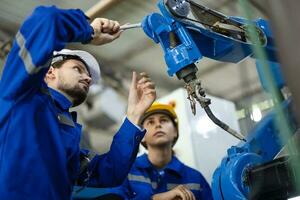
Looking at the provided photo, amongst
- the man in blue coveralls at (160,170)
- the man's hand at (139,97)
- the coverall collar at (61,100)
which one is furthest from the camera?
the man in blue coveralls at (160,170)

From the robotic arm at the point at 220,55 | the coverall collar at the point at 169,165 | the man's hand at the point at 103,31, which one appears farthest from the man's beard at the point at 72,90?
the coverall collar at the point at 169,165

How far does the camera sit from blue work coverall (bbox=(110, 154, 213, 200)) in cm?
204

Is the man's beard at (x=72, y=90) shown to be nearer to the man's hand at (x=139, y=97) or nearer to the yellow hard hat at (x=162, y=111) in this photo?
the man's hand at (x=139, y=97)

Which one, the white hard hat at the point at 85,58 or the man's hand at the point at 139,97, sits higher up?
the white hard hat at the point at 85,58

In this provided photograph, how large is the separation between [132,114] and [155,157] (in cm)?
84

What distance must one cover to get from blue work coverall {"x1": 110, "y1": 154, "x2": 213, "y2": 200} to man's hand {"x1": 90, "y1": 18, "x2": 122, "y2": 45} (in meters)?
0.93

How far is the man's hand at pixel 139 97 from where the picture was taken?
1532 mm

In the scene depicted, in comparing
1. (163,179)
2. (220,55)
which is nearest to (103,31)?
(220,55)

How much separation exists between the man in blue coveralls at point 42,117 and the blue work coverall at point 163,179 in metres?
0.56

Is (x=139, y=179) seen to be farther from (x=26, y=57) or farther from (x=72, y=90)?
(x=26, y=57)

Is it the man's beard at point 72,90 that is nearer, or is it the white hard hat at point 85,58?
the man's beard at point 72,90

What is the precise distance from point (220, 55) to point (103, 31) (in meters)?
0.43

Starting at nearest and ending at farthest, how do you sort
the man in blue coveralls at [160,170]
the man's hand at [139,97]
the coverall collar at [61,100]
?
the coverall collar at [61,100] < the man's hand at [139,97] < the man in blue coveralls at [160,170]

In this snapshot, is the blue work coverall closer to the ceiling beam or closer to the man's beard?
the man's beard
